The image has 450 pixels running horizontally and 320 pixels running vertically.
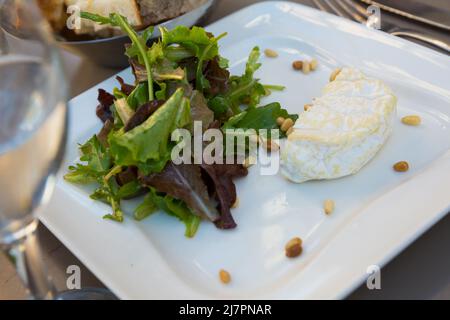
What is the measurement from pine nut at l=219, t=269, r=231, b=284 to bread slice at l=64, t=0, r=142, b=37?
37.1 inches

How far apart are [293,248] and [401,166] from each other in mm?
356

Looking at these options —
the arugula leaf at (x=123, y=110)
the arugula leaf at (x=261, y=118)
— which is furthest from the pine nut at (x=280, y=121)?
the arugula leaf at (x=123, y=110)

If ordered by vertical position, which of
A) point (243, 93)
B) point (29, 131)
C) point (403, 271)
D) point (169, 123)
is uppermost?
point (29, 131)

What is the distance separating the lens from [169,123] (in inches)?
48.4

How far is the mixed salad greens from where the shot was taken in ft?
3.96

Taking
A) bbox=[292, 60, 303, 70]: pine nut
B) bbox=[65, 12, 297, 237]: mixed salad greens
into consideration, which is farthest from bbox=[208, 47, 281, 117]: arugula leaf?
bbox=[292, 60, 303, 70]: pine nut

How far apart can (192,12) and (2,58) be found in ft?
2.87

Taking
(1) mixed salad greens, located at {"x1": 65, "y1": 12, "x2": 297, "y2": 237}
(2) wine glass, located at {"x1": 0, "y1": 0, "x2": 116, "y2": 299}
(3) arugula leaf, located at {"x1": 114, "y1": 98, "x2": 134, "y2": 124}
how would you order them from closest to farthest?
(2) wine glass, located at {"x1": 0, "y1": 0, "x2": 116, "y2": 299}
(1) mixed salad greens, located at {"x1": 65, "y1": 12, "x2": 297, "y2": 237}
(3) arugula leaf, located at {"x1": 114, "y1": 98, "x2": 134, "y2": 124}

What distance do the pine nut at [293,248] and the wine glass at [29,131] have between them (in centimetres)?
51

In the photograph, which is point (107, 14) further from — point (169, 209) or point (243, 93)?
point (169, 209)

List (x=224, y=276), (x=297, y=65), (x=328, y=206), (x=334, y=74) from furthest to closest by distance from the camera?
1. (x=297, y=65)
2. (x=334, y=74)
3. (x=328, y=206)
4. (x=224, y=276)

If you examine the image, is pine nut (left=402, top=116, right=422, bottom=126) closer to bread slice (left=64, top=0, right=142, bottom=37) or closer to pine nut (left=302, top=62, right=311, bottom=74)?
pine nut (left=302, top=62, right=311, bottom=74)

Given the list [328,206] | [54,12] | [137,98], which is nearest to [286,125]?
[328,206]

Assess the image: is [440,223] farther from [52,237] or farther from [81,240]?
[52,237]
